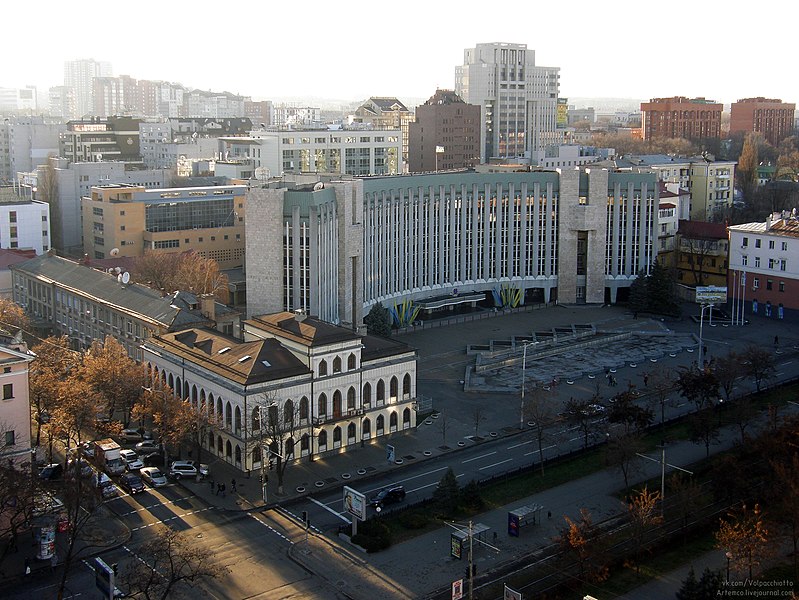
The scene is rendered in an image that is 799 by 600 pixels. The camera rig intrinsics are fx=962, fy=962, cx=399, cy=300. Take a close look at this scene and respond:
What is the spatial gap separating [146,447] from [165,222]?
Answer: 146 ft

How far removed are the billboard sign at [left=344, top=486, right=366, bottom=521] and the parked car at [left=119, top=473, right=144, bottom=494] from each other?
33.2ft

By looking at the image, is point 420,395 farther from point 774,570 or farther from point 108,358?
point 774,570

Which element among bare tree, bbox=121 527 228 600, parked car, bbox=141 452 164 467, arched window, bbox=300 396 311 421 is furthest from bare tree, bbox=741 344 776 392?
bare tree, bbox=121 527 228 600

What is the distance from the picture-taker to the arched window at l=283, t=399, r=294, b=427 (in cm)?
4616

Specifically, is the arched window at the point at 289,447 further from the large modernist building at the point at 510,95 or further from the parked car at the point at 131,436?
the large modernist building at the point at 510,95

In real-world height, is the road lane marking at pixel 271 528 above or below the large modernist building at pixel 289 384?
below

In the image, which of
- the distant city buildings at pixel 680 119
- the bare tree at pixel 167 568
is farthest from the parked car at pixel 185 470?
the distant city buildings at pixel 680 119

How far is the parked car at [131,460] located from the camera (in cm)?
4568

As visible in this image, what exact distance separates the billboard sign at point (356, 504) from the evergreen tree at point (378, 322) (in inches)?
1216

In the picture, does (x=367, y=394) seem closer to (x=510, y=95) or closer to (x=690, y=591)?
(x=690, y=591)

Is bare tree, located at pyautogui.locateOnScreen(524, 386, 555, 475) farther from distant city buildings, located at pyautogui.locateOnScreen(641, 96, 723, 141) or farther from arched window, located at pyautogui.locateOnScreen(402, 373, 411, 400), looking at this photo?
distant city buildings, located at pyautogui.locateOnScreen(641, 96, 723, 141)

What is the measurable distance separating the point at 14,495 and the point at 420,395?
28.1 meters

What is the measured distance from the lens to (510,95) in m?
172

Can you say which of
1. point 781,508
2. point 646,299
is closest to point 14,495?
point 781,508
